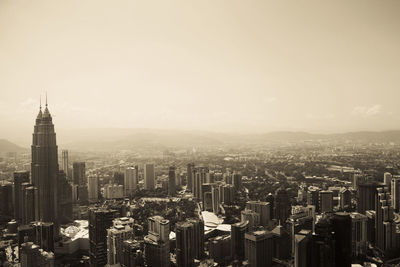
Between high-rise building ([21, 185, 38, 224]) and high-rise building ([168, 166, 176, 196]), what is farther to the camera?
high-rise building ([168, 166, 176, 196])

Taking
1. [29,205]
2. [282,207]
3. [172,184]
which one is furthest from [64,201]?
[282,207]

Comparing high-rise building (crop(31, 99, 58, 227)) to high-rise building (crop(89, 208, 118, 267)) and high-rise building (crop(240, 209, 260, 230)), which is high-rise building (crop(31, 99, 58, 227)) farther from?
high-rise building (crop(240, 209, 260, 230))

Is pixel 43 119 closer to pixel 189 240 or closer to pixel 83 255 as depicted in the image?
pixel 83 255

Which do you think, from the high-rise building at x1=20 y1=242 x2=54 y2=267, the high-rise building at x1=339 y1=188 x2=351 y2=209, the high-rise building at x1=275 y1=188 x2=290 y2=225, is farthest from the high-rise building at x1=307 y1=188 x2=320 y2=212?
the high-rise building at x1=20 y1=242 x2=54 y2=267

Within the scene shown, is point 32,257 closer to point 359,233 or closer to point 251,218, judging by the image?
point 251,218

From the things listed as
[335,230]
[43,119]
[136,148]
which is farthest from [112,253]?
[136,148]

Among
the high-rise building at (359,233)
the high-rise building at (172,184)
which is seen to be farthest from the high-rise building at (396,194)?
the high-rise building at (172,184)

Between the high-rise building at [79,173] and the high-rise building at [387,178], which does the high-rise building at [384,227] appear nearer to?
the high-rise building at [387,178]

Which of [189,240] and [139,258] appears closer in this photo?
[139,258]
